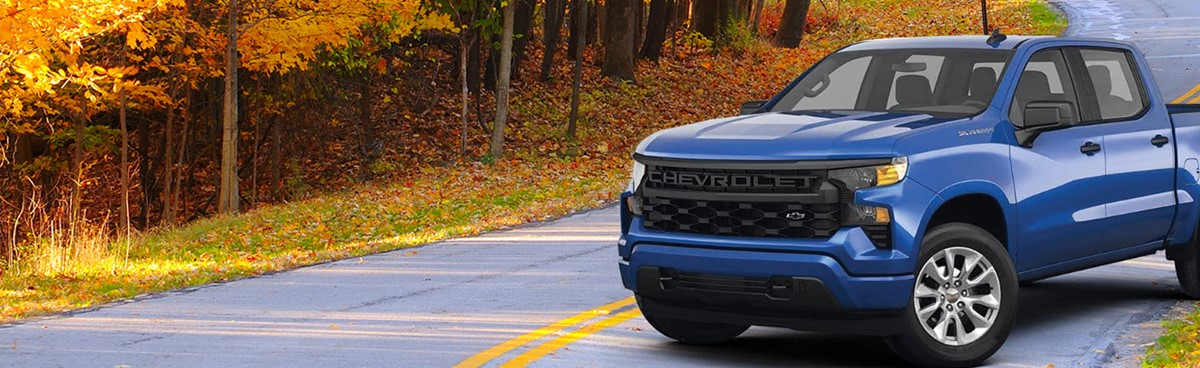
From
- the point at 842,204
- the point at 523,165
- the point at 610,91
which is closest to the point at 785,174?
the point at 842,204

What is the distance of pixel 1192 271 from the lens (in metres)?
10.3

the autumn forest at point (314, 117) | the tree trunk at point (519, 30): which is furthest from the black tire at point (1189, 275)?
the tree trunk at point (519, 30)

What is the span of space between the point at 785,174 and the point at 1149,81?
11.6 feet

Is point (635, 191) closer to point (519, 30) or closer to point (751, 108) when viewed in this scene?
point (751, 108)

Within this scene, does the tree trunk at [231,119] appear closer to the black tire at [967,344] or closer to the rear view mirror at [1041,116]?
A: the rear view mirror at [1041,116]

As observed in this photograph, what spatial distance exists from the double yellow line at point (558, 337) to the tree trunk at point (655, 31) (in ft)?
93.6

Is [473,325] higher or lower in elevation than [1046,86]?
lower

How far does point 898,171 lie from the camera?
7.66 meters

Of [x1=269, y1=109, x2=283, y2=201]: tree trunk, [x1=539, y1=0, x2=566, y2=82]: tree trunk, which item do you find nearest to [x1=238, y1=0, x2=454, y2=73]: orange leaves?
[x1=269, y1=109, x2=283, y2=201]: tree trunk

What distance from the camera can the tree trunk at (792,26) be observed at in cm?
4444

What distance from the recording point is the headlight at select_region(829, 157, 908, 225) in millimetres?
7574

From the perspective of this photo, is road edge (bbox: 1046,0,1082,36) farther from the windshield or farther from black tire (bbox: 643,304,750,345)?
black tire (bbox: 643,304,750,345)

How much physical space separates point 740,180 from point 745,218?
0.19 m

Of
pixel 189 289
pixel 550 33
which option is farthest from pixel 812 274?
pixel 550 33
